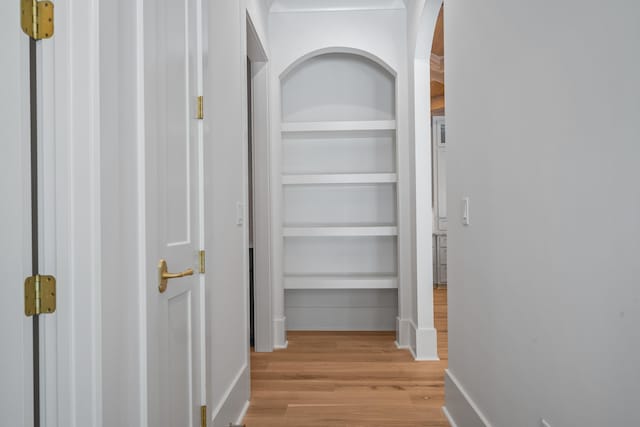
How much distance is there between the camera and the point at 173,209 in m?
1.49

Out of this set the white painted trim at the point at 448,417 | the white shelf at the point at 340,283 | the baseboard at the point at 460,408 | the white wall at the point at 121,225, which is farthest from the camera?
the white shelf at the point at 340,283

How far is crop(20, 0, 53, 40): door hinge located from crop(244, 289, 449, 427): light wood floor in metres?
2.00

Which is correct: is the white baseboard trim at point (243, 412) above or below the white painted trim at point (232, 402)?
below

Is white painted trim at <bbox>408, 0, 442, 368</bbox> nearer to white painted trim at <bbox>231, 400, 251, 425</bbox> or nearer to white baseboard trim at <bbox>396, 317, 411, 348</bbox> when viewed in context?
white baseboard trim at <bbox>396, 317, 411, 348</bbox>

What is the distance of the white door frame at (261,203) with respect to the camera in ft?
11.2

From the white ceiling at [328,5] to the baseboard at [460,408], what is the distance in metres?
2.84

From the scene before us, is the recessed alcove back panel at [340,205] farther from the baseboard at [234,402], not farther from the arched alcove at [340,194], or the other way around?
the baseboard at [234,402]

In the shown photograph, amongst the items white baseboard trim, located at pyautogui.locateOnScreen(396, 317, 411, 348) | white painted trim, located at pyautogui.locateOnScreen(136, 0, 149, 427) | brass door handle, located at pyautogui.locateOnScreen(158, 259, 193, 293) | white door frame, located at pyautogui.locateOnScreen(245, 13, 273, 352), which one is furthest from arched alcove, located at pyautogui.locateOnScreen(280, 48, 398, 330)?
white painted trim, located at pyautogui.locateOnScreen(136, 0, 149, 427)

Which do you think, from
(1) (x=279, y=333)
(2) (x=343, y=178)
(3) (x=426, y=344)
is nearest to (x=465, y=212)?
(3) (x=426, y=344)

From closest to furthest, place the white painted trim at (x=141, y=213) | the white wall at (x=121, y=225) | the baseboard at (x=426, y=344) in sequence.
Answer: the white wall at (x=121, y=225) → the white painted trim at (x=141, y=213) → the baseboard at (x=426, y=344)

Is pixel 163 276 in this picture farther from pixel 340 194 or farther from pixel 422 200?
pixel 340 194

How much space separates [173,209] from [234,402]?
1213mm

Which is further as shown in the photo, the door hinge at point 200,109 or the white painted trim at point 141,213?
the door hinge at point 200,109

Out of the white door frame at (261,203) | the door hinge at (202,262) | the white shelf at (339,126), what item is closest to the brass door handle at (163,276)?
the door hinge at (202,262)
